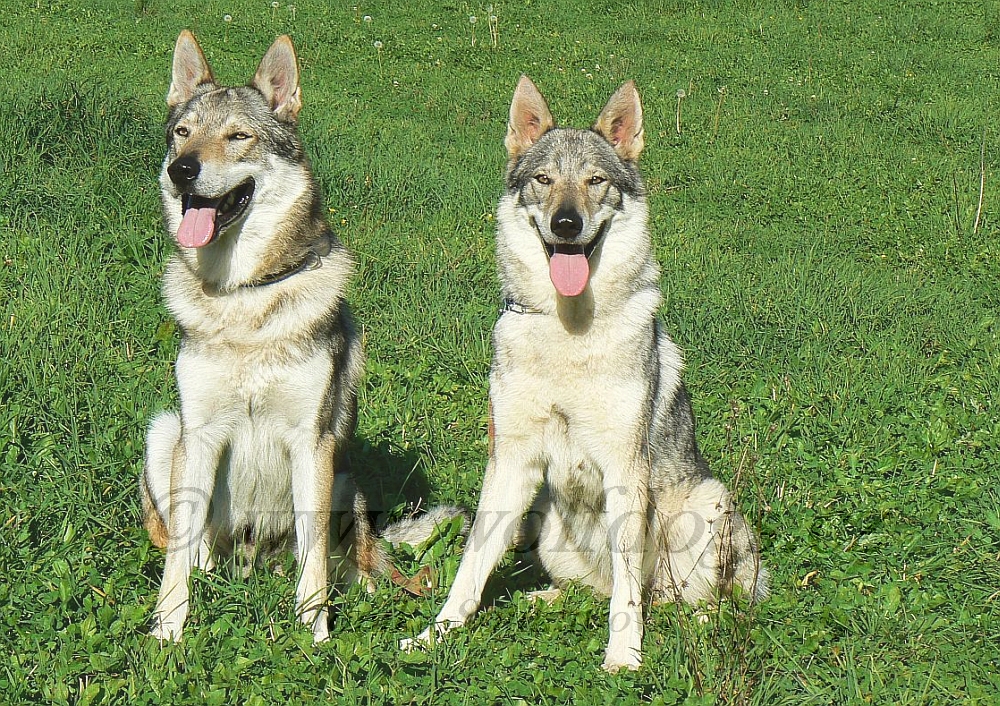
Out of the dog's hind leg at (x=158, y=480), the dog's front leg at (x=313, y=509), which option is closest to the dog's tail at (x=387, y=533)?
the dog's front leg at (x=313, y=509)

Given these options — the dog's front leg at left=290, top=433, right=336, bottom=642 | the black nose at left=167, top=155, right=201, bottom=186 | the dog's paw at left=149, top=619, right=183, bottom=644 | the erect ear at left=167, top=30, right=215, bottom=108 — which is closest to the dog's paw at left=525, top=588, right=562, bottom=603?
the dog's front leg at left=290, top=433, right=336, bottom=642

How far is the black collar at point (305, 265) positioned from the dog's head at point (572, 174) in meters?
0.78

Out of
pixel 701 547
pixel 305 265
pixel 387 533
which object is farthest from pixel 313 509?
pixel 701 547

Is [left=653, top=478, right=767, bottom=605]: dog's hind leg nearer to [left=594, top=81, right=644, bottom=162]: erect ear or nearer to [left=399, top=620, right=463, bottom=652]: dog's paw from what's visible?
[left=399, top=620, right=463, bottom=652]: dog's paw

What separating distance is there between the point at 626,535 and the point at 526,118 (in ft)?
5.64

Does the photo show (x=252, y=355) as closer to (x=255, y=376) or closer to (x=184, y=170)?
(x=255, y=376)

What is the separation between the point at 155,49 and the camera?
11.3 meters

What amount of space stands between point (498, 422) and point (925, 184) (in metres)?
8.05

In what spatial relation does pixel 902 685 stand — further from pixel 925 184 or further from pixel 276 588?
pixel 925 184

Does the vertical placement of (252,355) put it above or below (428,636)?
above

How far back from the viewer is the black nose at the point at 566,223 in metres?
3.51

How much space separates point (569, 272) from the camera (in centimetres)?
359

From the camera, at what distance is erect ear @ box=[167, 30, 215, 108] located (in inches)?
153

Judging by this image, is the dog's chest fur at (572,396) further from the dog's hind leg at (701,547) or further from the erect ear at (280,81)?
the erect ear at (280,81)
